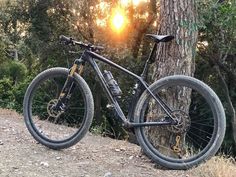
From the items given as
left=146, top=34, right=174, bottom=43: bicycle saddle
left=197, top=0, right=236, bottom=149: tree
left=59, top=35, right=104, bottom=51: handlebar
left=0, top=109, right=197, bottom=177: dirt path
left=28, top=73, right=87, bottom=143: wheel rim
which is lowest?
left=0, top=109, right=197, bottom=177: dirt path

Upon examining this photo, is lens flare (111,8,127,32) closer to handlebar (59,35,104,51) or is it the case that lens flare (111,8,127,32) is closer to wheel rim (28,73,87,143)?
wheel rim (28,73,87,143)

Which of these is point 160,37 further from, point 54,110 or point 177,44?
point 54,110

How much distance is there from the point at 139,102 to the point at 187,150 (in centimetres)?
74

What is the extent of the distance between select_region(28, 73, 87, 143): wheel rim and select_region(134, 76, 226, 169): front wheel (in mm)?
649

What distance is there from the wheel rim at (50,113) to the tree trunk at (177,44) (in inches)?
32.1

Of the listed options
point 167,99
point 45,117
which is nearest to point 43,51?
point 45,117

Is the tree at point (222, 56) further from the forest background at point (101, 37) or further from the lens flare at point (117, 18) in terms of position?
the lens flare at point (117, 18)

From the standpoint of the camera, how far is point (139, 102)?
12.7 feet

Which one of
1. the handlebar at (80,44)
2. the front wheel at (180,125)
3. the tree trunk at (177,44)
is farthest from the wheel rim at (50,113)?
the tree trunk at (177,44)

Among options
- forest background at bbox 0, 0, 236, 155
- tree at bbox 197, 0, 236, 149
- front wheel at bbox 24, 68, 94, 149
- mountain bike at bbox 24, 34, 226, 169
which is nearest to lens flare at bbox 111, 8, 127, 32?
forest background at bbox 0, 0, 236, 155

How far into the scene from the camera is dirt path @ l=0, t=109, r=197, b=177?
355 cm

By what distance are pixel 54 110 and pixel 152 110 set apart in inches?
40.0

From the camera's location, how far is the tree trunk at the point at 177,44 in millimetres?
4051

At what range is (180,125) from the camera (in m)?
3.79
